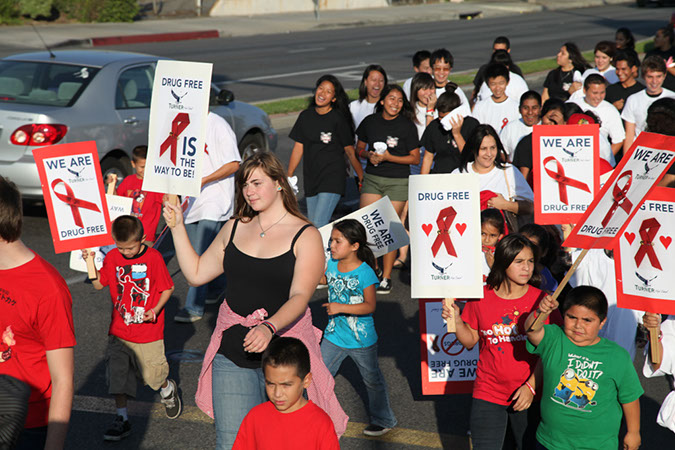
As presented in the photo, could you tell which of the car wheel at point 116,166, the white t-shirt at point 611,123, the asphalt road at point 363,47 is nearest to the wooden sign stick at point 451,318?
the white t-shirt at point 611,123

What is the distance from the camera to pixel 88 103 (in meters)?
9.99

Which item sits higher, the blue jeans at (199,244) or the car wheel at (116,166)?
the car wheel at (116,166)

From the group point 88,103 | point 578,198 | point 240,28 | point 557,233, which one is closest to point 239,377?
point 578,198

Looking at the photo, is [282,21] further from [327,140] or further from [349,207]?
[327,140]

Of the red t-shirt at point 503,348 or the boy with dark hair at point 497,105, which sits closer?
the red t-shirt at point 503,348

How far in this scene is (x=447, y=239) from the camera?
15.8 ft

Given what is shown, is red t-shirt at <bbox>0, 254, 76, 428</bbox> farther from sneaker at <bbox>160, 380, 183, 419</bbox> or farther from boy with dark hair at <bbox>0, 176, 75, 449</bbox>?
sneaker at <bbox>160, 380, 183, 419</bbox>

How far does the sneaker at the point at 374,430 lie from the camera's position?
5.49 metres

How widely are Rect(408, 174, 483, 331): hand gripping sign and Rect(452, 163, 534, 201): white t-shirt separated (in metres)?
2.03

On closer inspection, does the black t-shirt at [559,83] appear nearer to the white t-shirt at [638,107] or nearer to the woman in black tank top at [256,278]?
the white t-shirt at [638,107]

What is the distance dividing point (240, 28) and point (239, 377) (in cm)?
3080

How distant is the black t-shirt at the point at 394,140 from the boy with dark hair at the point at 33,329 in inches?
211

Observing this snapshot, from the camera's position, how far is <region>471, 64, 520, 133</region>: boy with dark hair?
9.38 m

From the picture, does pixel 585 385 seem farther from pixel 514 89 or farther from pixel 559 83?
pixel 559 83
